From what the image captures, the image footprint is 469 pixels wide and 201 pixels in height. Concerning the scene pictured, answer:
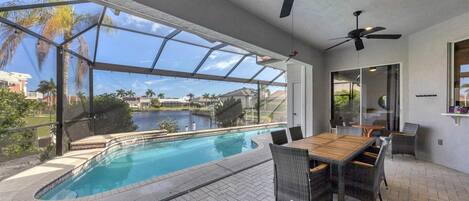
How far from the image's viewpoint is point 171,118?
8383 millimetres

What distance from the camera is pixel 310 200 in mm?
2154

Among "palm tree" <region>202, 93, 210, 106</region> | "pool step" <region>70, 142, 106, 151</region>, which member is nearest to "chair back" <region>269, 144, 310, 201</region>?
"pool step" <region>70, 142, 106, 151</region>

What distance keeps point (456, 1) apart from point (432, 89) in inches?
74.4

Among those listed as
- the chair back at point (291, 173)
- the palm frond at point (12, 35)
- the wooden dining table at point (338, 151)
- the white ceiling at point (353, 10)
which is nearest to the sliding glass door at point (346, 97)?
the white ceiling at point (353, 10)

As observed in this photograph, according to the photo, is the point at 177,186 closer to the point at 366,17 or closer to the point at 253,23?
the point at 253,23

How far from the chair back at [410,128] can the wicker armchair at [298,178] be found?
382cm

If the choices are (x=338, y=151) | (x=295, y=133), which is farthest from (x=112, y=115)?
(x=338, y=151)

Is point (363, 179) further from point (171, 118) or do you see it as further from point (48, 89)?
point (171, 118)

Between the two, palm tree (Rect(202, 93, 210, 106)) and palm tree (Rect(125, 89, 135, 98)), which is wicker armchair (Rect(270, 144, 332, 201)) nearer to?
palm tree (Rect(125, 89, 135, 98))

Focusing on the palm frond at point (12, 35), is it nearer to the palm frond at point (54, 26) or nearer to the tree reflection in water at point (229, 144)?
the palm frond at point (54, 26)

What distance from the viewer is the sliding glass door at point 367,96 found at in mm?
5516

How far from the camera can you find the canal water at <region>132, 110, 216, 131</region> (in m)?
7.67

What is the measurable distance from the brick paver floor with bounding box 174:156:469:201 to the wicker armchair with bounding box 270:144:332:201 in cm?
60

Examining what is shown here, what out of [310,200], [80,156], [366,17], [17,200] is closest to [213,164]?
[310,200]
